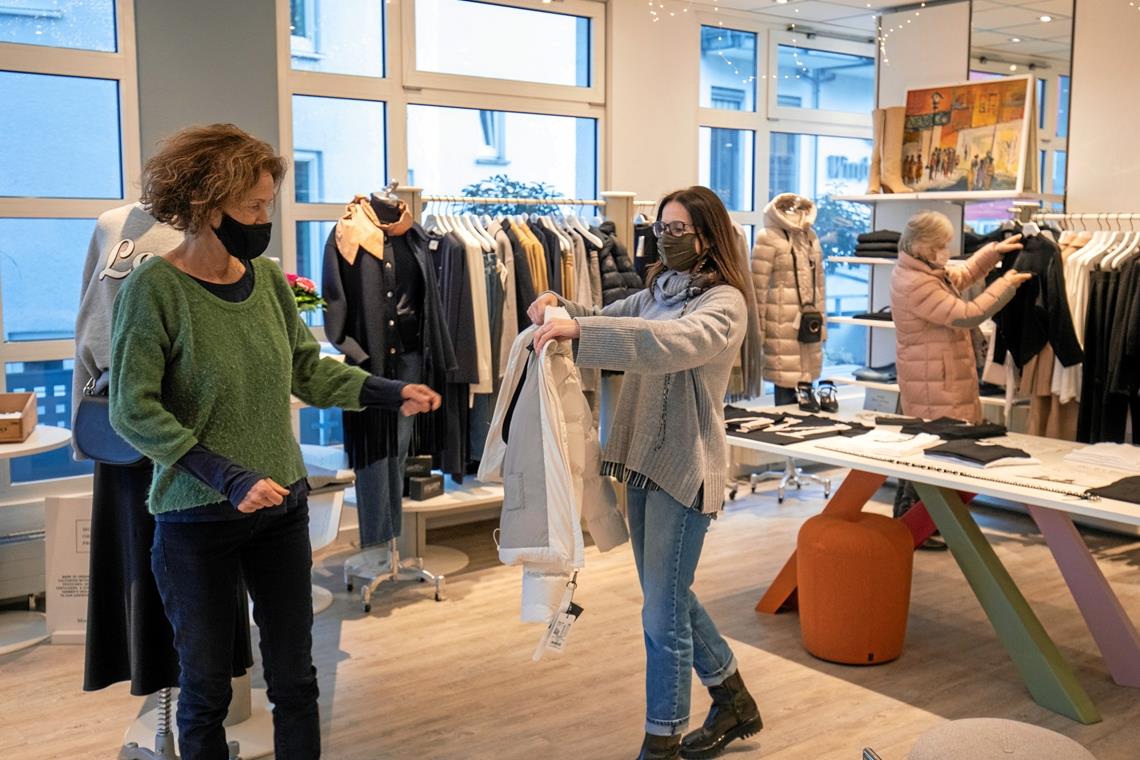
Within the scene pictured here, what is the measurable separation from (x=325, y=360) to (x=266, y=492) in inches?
21.7

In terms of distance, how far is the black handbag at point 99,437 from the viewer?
2846mm

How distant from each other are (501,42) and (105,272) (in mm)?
3493

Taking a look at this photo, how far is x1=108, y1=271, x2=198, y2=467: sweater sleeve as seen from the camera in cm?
220

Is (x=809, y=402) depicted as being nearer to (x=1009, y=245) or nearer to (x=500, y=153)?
(x=1009, y=245)

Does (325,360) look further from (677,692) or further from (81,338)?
(677,692)

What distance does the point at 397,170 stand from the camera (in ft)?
18.4

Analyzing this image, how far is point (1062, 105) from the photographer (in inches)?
234

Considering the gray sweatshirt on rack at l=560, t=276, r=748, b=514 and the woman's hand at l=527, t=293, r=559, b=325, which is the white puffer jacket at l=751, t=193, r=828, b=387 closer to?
the gray sweatshirt on rack at l=560, t=276, r=748, b=514

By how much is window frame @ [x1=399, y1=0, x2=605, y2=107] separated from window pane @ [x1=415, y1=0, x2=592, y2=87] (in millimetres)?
42

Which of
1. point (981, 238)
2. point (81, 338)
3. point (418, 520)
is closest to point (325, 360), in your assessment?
point (81, 338)

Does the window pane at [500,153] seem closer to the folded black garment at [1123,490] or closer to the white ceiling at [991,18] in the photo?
the white ceiling at [991,18]

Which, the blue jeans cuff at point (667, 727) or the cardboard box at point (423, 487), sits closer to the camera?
the blue jeans cuff at point (667, 727)

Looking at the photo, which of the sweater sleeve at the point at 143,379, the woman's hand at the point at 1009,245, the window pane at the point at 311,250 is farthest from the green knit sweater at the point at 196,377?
the woman's hand at the point at 1009,245

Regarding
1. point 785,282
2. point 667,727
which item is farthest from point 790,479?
point 667,727
